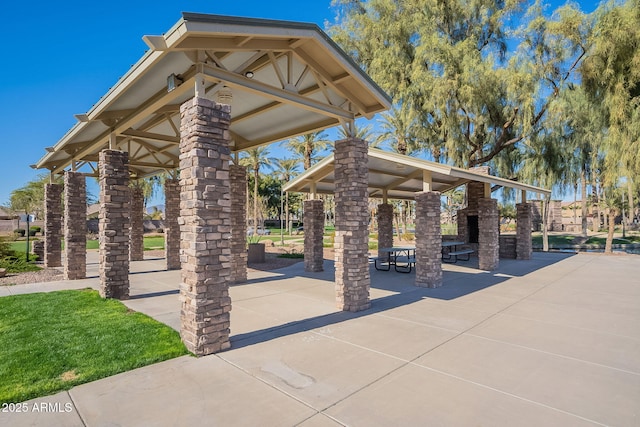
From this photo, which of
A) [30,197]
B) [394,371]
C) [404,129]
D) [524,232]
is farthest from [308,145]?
[30,197]

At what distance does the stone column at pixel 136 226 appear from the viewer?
15.3m

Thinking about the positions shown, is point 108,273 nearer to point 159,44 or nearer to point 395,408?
point 159,44

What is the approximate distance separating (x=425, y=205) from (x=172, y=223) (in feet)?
30.5

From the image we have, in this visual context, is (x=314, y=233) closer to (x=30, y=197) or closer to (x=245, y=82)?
(x=245, y=82)

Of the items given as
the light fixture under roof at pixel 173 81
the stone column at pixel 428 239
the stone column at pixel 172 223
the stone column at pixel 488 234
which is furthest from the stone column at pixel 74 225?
the stone column at pixel 488 234

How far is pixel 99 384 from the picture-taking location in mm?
3881

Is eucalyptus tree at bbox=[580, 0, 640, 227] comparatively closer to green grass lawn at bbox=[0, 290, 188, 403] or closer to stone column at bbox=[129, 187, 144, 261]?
green grass lawn at bbox=[0, 290, 188, 403]

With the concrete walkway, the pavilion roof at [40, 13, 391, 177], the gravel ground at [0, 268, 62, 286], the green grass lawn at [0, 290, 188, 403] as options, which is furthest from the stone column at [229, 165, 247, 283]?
the gravel ground at [0, 268, 62, 286]

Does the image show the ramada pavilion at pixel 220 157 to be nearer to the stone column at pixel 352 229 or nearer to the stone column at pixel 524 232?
the stone column at pixel 352 229

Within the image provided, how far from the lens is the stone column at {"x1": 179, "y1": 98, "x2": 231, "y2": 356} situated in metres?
4.70

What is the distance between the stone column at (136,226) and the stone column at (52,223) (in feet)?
8.88

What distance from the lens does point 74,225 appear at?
1050cm

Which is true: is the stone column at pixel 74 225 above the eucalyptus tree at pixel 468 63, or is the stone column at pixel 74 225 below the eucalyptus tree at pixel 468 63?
below

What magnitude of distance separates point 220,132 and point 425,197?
647cm
